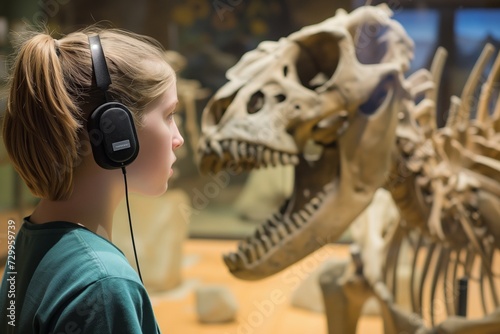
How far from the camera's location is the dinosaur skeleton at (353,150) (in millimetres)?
1878

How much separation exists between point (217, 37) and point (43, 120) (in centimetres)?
277

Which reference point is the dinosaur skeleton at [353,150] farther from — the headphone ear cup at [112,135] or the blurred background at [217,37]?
the headphone ear cup at [112,135]

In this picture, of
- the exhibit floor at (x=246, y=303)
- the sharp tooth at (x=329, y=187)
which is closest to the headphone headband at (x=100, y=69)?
the sharp tooth at (x=329, y=187)

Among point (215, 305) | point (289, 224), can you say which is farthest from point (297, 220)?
point (215, 305)

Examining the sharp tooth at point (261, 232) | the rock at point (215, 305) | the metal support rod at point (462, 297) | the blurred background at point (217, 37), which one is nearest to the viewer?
the sharp tooth at point (261, 232)

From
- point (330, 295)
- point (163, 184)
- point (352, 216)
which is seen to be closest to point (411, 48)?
point (352, 216)

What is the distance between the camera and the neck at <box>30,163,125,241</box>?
3.39 feet

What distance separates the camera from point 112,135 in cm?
97

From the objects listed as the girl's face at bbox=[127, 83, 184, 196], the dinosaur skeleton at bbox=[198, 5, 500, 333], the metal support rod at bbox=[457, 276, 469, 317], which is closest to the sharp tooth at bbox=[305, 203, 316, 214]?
the dinosaur skeleton at bbox=[198, 5, 500, 333]

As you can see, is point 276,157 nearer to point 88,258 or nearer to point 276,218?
point 276,218

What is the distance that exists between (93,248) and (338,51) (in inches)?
47.4

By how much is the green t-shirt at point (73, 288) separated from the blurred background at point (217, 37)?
144 centimetres

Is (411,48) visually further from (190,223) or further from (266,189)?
(190,223)

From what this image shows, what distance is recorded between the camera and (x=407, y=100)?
2.05m
